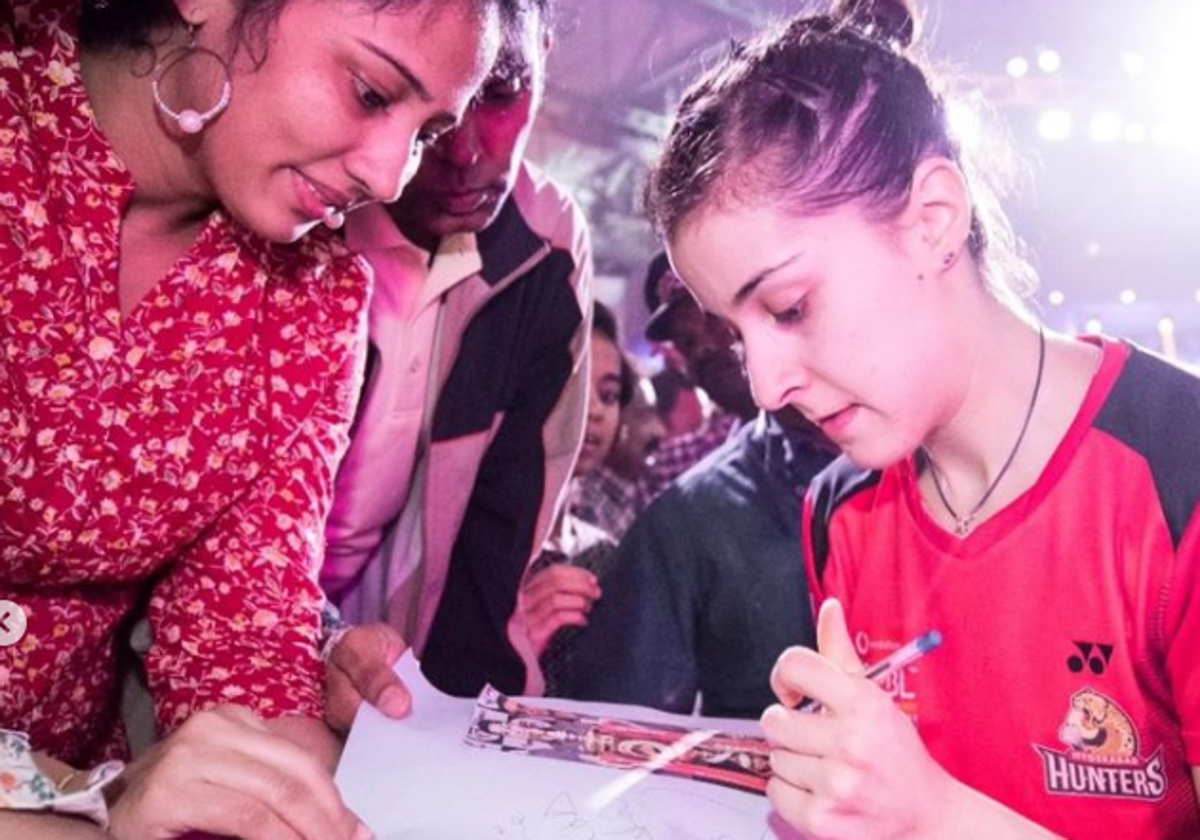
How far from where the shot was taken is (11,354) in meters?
1.09

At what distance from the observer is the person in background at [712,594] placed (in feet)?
6.36

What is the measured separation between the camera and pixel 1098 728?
3.40ft

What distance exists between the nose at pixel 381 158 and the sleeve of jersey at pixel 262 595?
0.62 ft

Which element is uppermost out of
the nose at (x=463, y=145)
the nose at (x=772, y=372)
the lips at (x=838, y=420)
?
the nose at (x=463, y=145)

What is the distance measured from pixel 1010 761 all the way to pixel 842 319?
420 millimetres

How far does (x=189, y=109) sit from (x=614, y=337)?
242 cm

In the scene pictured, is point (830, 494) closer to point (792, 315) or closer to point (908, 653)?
point (792, 315)

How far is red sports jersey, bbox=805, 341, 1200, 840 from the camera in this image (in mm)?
1000

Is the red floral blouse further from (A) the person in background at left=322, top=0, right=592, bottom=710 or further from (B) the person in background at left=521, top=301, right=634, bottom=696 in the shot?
(B) the person in background at left=521, top=301, right=634, bottom=696

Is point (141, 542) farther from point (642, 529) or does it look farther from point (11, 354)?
point (642, 529)

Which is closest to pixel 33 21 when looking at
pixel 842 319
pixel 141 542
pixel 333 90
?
pixel 333 90

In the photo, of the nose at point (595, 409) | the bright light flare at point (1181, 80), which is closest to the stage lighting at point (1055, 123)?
the bright light flare at point (1181, 80)

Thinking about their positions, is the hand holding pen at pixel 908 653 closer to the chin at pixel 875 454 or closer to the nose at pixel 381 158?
the chin at pixel 875 454

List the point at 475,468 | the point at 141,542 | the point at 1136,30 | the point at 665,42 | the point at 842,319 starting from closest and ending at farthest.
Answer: the point at 842,319, the point at 141,542, the point at 475,468, the point at 665,42, the point at 1136,30
